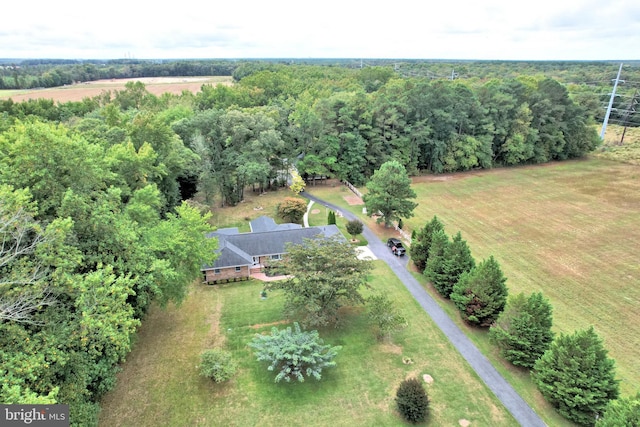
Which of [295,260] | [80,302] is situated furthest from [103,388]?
[295,260]

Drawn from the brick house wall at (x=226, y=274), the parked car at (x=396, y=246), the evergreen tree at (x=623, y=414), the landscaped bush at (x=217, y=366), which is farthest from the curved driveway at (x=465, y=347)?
the landscaped bush at (x=217, y=366)

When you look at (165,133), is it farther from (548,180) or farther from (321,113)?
(548,180)

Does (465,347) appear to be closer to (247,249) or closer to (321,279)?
(321,279)

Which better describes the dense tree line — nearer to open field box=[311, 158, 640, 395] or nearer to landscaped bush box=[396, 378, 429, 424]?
landscaped bush box=[396, 378, 429, 424]

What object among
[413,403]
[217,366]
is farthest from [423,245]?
[217,366]

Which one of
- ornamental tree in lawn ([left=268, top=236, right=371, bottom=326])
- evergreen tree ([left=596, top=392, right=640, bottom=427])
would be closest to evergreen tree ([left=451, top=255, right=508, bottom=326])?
ornamental tree in lawn ([left=268, top=236, right=371, bottom=326])

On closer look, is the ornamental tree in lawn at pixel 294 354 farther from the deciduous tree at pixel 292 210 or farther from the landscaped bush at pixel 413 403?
the deciduous tree at pixel 292 210
